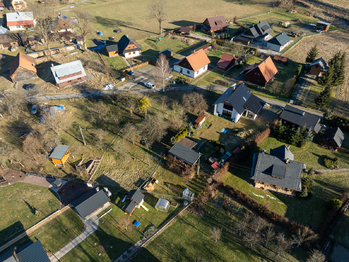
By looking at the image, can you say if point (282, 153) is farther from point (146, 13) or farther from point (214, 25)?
point (146, 13)

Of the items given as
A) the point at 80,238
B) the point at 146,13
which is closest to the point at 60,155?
the point at 80,238

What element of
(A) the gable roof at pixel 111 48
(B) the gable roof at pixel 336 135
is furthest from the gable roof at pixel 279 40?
(A) the gable roof at pixel 111 48

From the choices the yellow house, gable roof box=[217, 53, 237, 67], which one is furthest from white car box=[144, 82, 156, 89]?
the yellow house

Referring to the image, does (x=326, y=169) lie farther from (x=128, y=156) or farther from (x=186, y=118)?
(x=128, y=156)

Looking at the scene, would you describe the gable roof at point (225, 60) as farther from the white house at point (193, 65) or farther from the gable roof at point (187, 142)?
the gable roof at point (187, 142)

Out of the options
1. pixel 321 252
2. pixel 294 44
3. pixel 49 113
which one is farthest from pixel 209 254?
pixel 294 44

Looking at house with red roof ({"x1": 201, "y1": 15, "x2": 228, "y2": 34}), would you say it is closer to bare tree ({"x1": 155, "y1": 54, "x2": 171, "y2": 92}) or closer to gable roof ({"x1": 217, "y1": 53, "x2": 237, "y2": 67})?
gable roof ({"x1": 217, "y1": 53, "x2": 237, "y2": 67})
